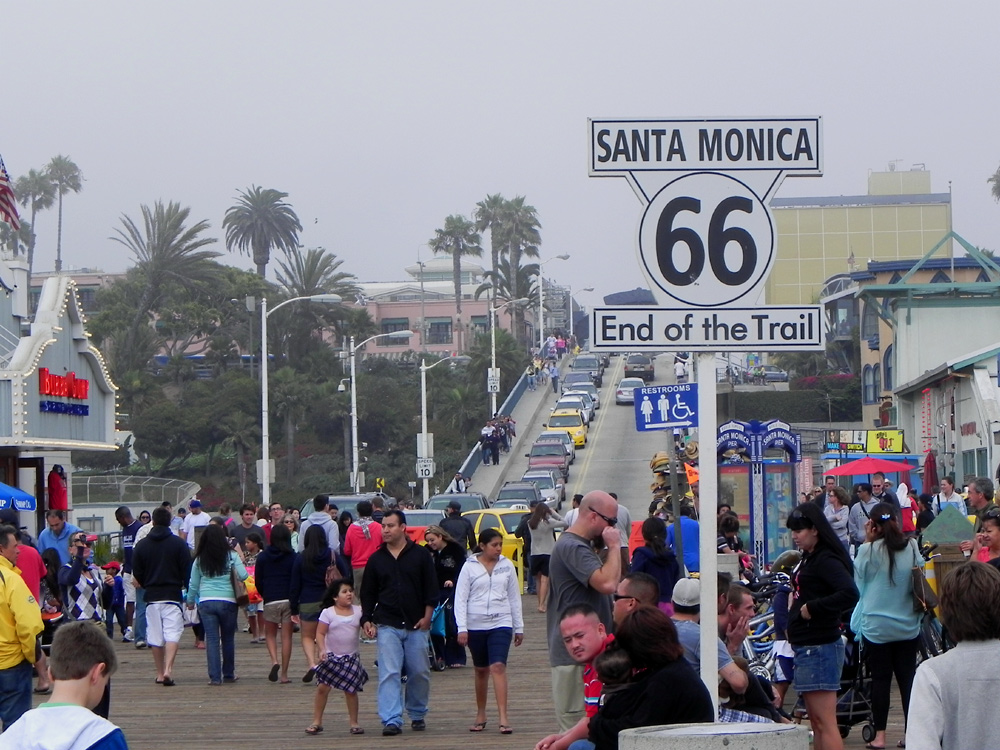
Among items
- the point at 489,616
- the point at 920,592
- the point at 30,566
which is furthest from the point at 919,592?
the point at 30,566

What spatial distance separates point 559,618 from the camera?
8.22 metres

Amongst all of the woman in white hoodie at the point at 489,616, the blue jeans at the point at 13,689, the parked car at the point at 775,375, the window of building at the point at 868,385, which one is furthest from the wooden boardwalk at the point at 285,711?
the parked car at the point at 775,375

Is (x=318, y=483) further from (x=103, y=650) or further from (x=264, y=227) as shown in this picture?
(x=103, y=650)

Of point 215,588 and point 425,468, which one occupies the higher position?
point 425,468

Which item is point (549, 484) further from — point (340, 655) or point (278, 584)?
point (340, 655)

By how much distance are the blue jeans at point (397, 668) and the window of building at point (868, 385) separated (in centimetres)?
5500

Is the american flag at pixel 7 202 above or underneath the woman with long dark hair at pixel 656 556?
above

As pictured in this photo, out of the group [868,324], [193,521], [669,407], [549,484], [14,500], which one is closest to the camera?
[669,407]

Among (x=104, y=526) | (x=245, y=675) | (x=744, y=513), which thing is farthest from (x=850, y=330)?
(x=245, y=675)

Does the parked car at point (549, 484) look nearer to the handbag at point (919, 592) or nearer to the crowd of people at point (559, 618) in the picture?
the crowd of people at point (559, 618)

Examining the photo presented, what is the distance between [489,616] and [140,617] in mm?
8776

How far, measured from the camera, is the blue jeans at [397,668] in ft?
39.7

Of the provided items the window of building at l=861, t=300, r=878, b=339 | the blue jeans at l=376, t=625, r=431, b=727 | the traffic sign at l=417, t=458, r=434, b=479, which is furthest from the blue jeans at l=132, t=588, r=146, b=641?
the window of building at l=861, t=300, r=878, b=339

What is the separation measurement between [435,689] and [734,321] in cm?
1018
